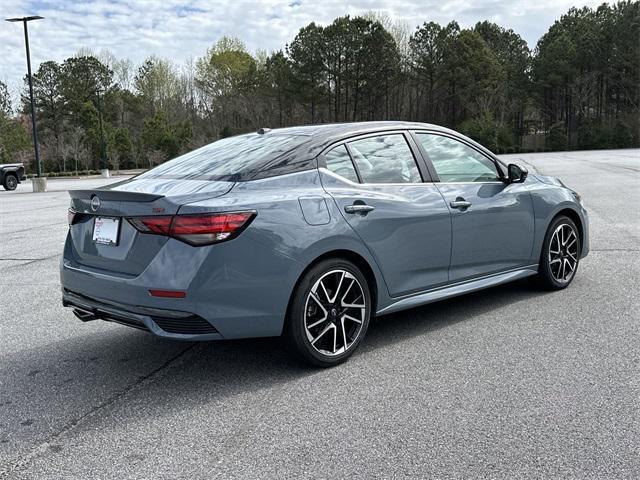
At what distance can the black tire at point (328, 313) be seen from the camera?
372cm

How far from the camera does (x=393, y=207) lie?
4.20 meters

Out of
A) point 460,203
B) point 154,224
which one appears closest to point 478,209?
point 460,203

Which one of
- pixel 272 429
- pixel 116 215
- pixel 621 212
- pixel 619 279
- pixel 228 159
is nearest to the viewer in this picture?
pixel 272 429

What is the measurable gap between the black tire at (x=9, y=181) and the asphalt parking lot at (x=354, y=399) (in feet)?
77.2

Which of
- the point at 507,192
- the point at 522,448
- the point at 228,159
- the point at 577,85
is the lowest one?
the point at 522,448

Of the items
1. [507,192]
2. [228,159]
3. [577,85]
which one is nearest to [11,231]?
[228,159]

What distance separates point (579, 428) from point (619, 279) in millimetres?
3496

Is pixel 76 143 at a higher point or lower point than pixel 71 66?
lower

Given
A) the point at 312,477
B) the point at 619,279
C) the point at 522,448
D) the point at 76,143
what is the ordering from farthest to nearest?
the point at 76,143, the point at 619,279, the point at 522,448, the point at 312,477

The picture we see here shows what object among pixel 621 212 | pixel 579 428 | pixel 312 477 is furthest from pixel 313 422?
pixel 621 212

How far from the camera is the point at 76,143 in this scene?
186 feet

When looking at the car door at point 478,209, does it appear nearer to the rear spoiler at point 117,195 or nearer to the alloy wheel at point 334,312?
the alloy wheel at point 334,312

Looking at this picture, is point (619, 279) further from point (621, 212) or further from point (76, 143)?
point (76, 143)

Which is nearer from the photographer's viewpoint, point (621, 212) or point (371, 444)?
point (371, 444)
